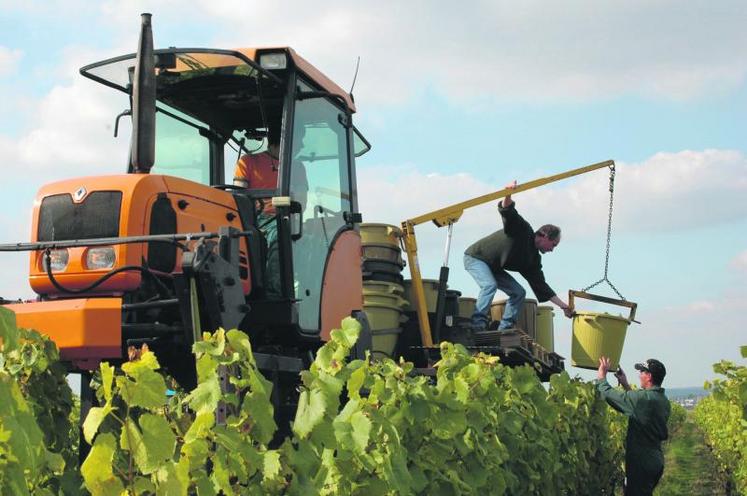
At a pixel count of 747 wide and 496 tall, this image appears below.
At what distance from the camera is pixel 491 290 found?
9.77 m

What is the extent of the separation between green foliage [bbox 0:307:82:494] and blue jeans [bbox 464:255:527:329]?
475cm

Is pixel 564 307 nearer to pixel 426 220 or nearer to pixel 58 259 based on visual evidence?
pixel 426 220

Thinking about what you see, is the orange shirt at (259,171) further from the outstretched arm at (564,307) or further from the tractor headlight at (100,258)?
the outstretched arm at (564,307)

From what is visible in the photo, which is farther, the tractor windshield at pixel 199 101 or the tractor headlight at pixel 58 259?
the tractor windshield at pixel 199 101

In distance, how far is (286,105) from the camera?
20.4 ft

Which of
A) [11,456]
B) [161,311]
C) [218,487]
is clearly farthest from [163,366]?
[11,456]

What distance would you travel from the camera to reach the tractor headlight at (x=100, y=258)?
5.34 m

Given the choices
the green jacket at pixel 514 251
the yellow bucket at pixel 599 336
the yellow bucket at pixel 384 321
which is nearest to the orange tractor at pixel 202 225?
the yellow bucket at pixel 384 321

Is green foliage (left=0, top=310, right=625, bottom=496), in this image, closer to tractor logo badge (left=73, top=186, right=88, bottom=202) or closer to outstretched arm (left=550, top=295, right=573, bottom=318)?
tractor logo badge (left=73, top=186, right=88, bottom=202)

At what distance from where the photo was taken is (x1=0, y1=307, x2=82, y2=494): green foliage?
211 cm

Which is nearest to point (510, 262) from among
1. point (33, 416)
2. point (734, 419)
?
point (734, 419)

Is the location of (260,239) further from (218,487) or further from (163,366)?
(218,487)

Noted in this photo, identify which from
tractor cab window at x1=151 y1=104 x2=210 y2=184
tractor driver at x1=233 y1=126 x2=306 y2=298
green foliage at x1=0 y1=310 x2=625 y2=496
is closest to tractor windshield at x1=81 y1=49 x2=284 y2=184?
tractor cab window at x1=151 y1=104 x2=210 y2=184

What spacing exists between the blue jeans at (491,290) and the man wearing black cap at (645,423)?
80.8 inches
